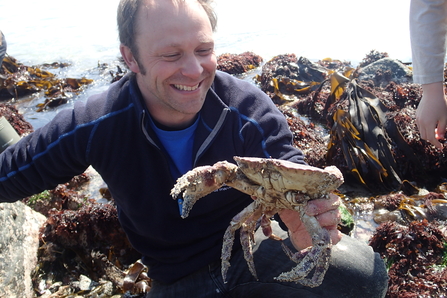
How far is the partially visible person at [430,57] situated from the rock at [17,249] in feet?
11.8

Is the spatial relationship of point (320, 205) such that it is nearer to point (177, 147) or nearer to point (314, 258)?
point (314, 258)

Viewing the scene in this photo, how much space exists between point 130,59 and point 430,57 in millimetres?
2294

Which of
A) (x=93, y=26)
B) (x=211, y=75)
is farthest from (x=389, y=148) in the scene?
(x=93, y=26)

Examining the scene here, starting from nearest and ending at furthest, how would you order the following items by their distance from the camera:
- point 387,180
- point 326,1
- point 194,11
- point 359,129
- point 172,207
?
point 194,11 < point 172,207 < point 387,180 < point 359,129 < point 326,1

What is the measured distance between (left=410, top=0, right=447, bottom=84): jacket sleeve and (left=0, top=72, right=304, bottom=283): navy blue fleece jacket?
1164 millimetres

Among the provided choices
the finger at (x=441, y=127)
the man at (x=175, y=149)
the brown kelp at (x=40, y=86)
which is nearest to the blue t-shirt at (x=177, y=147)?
the man at (x=175, y=149)

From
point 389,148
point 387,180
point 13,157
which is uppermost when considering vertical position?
point 13,157

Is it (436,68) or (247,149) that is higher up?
(436,68)

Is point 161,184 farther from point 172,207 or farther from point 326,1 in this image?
point 326,1

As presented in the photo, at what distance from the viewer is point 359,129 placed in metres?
4.42

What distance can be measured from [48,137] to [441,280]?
10.3 ft

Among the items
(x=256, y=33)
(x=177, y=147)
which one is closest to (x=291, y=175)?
(x=177, y=147)

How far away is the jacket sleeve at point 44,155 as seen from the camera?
2.51 meters

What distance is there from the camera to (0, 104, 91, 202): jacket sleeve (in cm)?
251
